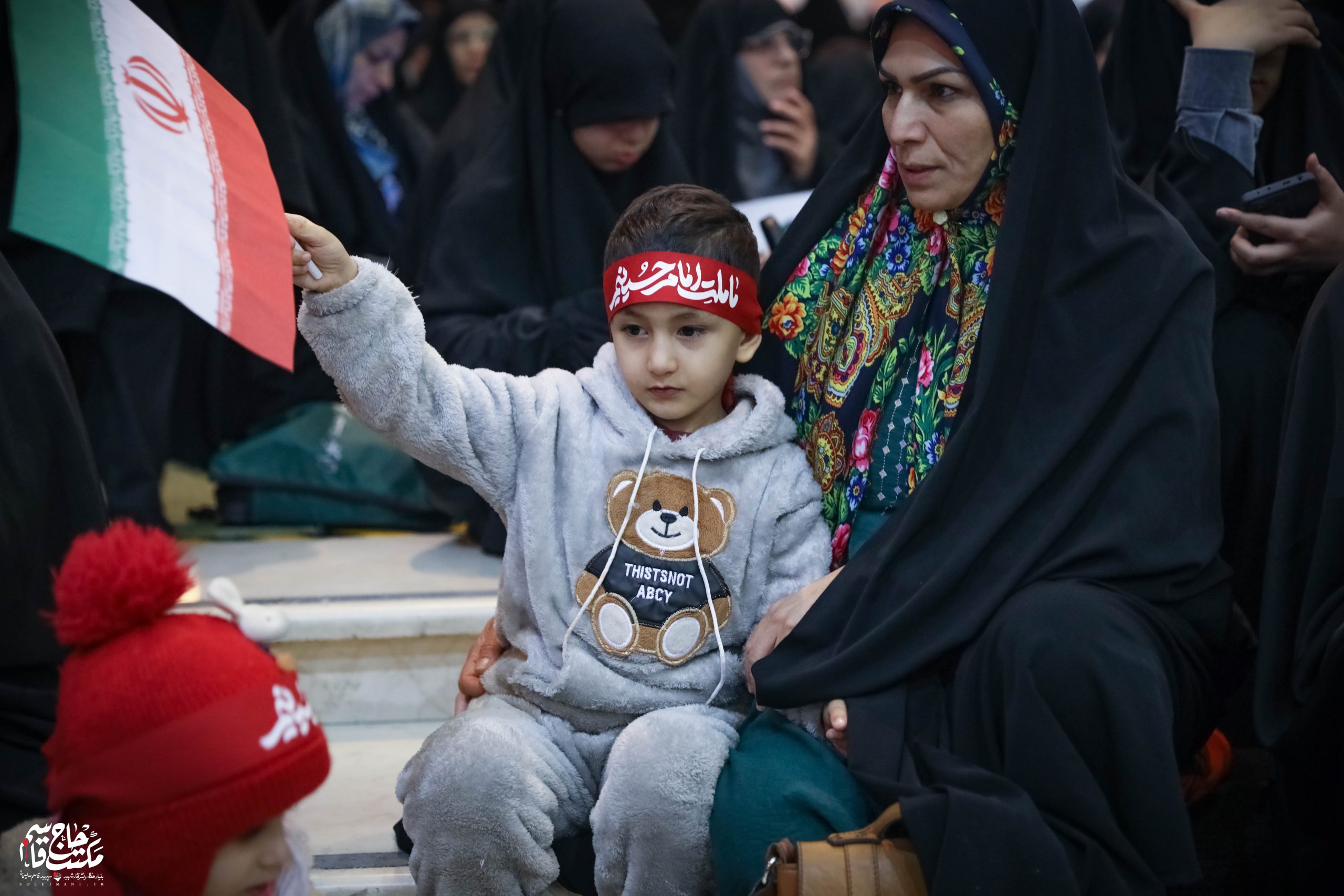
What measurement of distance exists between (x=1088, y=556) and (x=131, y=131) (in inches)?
56.7

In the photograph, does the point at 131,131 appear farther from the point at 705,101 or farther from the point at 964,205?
the point at 705,101

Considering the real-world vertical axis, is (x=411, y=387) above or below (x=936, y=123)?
below

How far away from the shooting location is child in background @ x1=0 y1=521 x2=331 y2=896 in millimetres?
1417

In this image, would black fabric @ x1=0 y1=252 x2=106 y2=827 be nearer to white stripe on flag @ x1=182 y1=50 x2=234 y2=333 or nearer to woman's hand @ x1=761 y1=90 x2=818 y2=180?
white stripe on flag @ x1=182 y1=50 x2=234 y2=333

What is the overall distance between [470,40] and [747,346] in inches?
157

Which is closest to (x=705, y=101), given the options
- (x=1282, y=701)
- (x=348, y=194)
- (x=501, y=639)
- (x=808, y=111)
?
(x=808, y=111)

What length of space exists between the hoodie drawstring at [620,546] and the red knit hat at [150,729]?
64 cm

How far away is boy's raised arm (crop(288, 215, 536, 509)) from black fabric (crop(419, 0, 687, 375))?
1.27 metres

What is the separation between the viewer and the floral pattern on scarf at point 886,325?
6.95 ft

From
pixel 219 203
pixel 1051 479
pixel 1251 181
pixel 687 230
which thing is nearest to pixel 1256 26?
pixel 1251 181

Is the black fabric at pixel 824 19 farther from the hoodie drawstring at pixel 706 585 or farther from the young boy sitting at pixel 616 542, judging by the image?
the hoodie drawstring at pixel 706 585

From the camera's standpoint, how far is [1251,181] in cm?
261

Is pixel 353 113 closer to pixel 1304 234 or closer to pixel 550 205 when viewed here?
pixel 550 205

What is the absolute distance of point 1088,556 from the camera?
1.93 m
